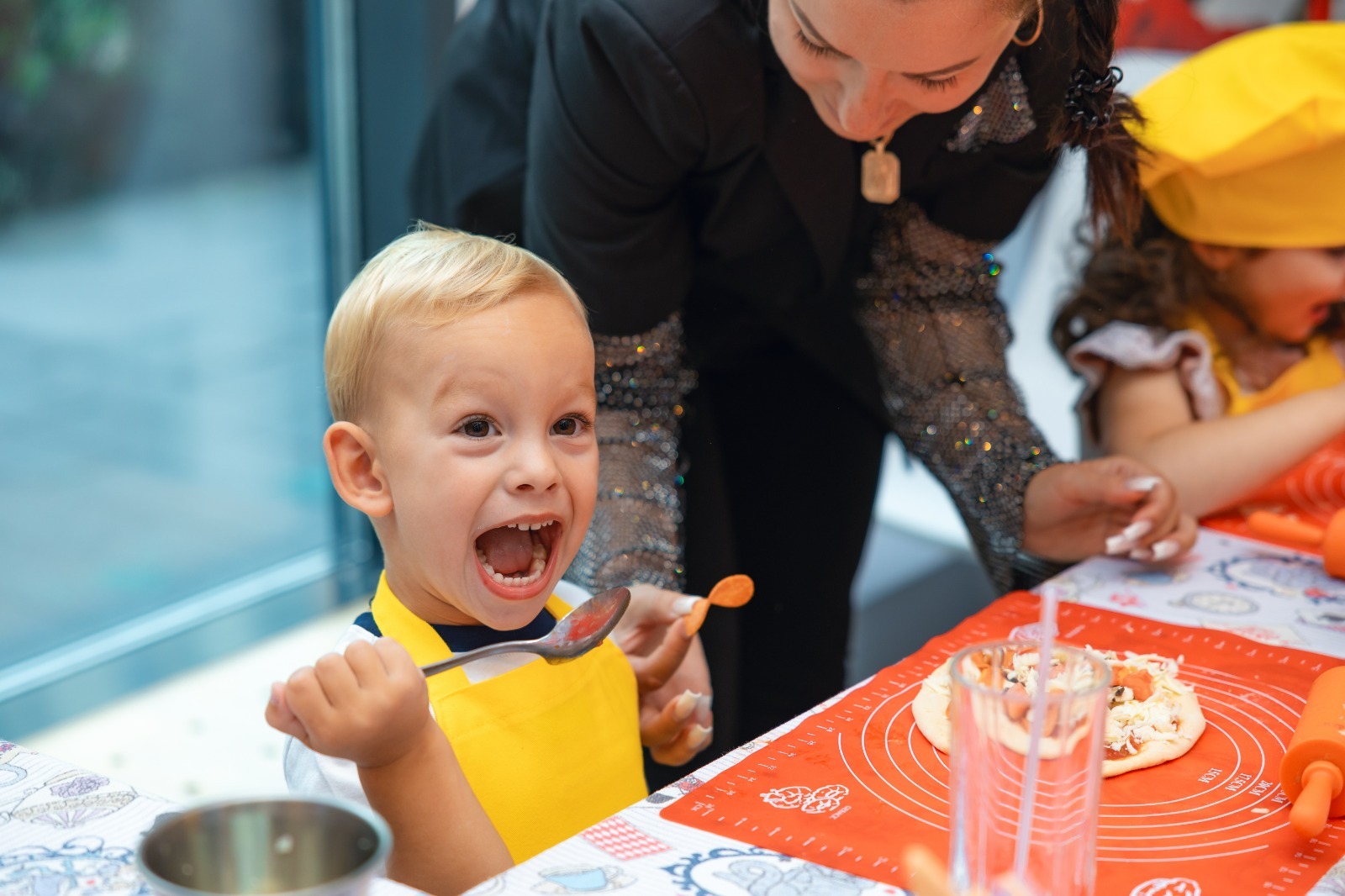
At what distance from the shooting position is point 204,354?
9.95 feet

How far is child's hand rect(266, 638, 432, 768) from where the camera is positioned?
2.34 feet

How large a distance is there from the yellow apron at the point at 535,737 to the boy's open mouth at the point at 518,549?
0.06 meters

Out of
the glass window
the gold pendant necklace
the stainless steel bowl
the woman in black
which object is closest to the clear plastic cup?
the stainless steel bowl

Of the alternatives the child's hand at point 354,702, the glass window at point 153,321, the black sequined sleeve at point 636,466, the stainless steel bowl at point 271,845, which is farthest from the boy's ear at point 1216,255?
the glass window at point 153,321

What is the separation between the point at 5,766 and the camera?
0.80 metres

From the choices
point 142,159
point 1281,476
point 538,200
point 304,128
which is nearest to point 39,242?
point 142,159

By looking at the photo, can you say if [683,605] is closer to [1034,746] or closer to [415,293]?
[415,293]

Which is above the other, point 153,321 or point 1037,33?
point 1037,33

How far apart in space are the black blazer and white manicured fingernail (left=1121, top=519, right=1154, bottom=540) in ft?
Answer: 1.12

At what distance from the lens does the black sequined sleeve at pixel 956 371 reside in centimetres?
133

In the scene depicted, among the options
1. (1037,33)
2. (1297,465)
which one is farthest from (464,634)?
(1297,465)

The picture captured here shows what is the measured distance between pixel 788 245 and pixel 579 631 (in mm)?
529

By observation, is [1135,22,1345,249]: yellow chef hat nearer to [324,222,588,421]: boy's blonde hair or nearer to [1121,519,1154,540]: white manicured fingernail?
[1121,519,1154,540]: white manicured fingernail

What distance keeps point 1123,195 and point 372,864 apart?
3.12 ft
